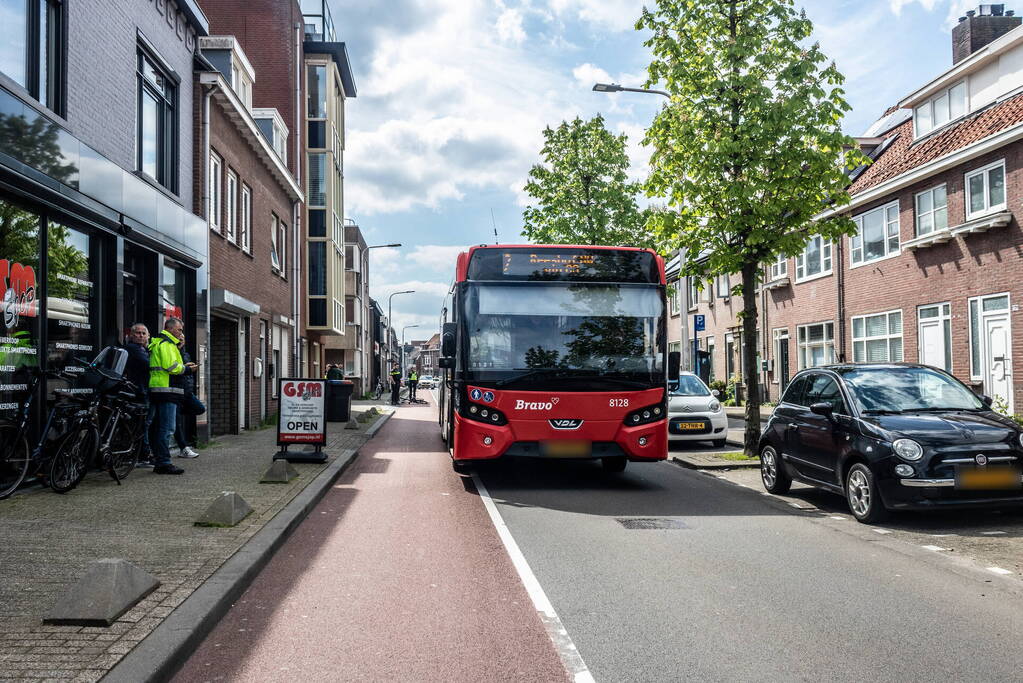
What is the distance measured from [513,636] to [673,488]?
21.8 feet

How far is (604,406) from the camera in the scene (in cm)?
1038

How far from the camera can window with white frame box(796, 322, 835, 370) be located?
87.5 feet

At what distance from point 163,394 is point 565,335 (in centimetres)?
507

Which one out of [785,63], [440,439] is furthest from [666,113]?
[440,439]

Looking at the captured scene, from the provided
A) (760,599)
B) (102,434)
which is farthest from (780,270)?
(760,599)

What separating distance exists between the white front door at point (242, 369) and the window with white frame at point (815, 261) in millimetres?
16426

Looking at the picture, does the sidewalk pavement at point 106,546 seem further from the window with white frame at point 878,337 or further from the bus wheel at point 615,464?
the window with white frame at point 878,337

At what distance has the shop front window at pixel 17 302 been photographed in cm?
865

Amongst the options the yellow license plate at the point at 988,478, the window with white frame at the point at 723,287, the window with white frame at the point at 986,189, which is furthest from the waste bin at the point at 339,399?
the window with white frame at the point at 723,287

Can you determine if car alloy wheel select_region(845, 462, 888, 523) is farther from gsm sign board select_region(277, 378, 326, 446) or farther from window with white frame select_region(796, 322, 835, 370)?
window with white frame select_region(796, 322, 835, 370)

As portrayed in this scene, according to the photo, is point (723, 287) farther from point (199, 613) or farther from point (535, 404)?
point (199, 613)

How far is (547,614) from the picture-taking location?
5.11 metres

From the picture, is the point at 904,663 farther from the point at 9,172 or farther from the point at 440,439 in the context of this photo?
the point at 440,439

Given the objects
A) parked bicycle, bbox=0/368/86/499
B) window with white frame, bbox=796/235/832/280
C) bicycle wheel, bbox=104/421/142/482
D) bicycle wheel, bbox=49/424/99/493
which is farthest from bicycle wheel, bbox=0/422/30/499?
window with white frame, bbox=796/235/832/280
